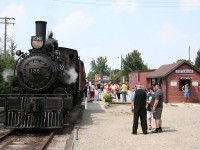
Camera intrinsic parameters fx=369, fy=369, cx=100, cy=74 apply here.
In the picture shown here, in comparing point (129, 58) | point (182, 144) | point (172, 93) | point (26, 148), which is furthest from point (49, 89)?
point (129, 58)

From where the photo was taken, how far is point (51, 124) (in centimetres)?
1197

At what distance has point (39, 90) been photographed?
1257 centimetres

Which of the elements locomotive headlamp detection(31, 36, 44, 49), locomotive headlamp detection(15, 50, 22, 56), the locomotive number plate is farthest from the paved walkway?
locomotive headlamp detection(15, 50, 22, 56)

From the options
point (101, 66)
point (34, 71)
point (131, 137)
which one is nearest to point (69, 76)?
point (34, 71)

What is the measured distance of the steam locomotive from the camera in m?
12.0

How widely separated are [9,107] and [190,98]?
18.9 m

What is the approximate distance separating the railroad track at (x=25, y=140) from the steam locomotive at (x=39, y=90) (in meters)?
0.34

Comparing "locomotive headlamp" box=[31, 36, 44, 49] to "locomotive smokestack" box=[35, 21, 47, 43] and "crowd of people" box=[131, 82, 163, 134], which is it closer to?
"locomotive smokestack" box=[35, 21, 47, 43]

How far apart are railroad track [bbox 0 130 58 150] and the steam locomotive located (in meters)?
0.34

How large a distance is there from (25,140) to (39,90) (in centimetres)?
221

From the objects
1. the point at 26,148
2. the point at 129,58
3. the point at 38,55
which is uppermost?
the point at 129,58

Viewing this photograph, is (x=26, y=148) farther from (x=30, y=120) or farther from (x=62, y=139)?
(x=30, y=120)

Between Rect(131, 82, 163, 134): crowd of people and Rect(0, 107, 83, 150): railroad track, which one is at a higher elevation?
Rect(131, 82, 163, 134): crowd of people

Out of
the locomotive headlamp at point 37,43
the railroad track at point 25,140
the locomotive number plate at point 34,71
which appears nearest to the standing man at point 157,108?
the railroad track at point 25,140
